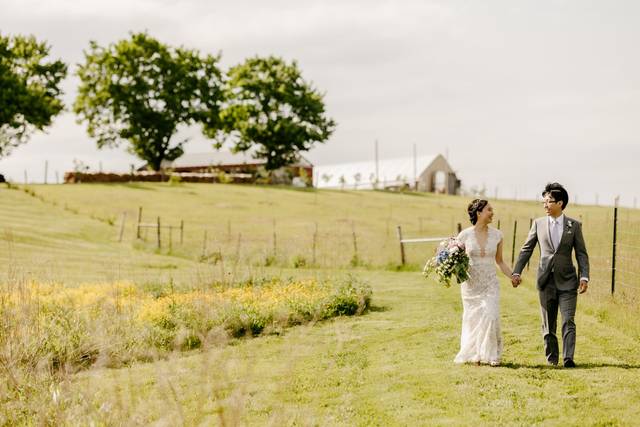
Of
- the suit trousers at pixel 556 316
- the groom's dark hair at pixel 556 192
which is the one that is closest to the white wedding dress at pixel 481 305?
the suit trousers at pixel 556 316

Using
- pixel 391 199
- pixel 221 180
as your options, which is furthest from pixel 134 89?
pixel 391 199

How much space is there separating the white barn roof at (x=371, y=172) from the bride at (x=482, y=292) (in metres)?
67.2

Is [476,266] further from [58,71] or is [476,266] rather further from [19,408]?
[58,71]

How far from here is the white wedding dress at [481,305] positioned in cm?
999

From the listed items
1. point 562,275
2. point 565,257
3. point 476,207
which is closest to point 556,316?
point 562,275

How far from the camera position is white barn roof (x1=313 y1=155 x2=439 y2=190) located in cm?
8088

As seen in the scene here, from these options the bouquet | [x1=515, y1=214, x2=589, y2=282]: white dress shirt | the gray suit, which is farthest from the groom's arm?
the bouquet

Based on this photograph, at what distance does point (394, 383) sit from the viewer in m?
9.44

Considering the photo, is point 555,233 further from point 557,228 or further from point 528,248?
point 528,248

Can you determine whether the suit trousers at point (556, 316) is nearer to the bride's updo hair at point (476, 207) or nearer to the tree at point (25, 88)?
the bride's updo hair at point (476, 207)

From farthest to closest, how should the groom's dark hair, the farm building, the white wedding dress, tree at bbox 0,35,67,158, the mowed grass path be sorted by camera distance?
the farm building
tree at bbox 0,35,67,158
the white wedding dress
the groom's dark hair
the mowed grass path

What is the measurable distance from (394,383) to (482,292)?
1.81 meters

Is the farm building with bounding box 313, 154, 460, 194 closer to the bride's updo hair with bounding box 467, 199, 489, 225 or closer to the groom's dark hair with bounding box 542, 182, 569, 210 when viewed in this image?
the bride's updo hair with bounding box 467, 199, 489, 225

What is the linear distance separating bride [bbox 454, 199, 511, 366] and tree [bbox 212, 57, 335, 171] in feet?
196
